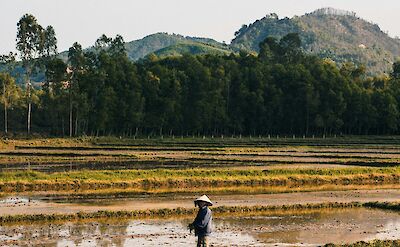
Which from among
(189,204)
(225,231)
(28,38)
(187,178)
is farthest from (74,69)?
(225,231)

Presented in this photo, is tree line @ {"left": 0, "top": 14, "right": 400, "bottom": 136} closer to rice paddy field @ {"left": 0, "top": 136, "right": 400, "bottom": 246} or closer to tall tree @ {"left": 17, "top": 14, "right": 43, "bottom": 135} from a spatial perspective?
tall tree @ {"left": 17, "top": 14, "right": 43, "bottom": 135}

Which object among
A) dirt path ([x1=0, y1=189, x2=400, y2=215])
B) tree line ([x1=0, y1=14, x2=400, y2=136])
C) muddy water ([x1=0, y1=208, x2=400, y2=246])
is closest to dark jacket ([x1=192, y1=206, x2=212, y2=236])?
muddy water ([x1=0, y1=208, x2=400, y2=246])

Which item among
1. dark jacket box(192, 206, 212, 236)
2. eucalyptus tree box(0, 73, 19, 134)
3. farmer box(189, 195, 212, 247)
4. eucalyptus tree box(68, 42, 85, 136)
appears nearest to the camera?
farmer box(189, 195, 212, 247)

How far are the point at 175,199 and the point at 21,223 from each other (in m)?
9.21

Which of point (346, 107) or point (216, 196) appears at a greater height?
A: point (346, 107)

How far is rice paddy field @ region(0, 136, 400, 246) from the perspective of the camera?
23.4 m

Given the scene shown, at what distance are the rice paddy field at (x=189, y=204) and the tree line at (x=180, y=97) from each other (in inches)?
1929

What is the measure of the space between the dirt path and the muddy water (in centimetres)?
312

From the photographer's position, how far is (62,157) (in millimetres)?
56719

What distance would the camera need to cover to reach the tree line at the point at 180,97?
3910 inches

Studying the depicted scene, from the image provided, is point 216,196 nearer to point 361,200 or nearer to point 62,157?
point 361,200

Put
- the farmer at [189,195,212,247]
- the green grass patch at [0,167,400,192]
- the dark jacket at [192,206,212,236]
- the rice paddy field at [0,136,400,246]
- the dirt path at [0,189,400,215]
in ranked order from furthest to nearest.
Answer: the green grass patch at [0,167,400,192]
the dirt path at [0,189,400,215]
the rice paddy field at [0,136,400,246]
the dark jacket at [192,206,212,236]
the farmer at [189,195,212,247]

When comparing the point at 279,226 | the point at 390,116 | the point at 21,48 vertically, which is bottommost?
the point at 279,226

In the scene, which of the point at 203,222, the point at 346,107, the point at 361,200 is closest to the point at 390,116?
the point at 346,107
